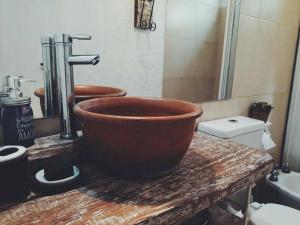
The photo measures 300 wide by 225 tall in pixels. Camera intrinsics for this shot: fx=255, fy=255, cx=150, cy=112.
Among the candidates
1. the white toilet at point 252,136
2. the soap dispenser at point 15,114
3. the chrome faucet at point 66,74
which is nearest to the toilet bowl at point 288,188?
the white toilet at point 252,136

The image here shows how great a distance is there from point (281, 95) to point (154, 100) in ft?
4.25

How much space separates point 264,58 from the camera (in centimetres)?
142

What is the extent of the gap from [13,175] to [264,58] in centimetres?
138

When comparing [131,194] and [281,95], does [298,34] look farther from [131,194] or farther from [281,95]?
[131,194]

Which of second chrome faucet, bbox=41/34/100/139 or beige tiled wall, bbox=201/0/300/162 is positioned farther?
beige tiled wall, bbox=201/0/300/162

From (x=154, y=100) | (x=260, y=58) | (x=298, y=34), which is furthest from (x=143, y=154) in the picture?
(x=298, y=34)

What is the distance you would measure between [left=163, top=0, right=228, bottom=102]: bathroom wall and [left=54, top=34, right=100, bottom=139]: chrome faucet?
0.42 meters

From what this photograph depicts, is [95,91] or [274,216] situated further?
[274,216]

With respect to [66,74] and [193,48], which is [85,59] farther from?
[193,48]

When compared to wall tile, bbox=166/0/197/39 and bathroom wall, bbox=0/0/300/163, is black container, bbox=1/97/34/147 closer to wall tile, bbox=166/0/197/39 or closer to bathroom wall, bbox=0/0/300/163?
bathroom wall, bbox=0/0/300/163

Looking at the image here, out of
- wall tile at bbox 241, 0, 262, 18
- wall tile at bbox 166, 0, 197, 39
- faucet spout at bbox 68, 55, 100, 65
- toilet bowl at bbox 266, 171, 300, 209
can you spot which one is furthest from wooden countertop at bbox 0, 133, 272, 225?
toilet bowl at bbox 266, 171, 300, 209

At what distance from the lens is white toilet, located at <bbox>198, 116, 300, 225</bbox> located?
1.06 metres

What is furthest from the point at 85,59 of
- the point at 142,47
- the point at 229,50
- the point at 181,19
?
the point at 229,50

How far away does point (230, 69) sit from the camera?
1261 millimetres
